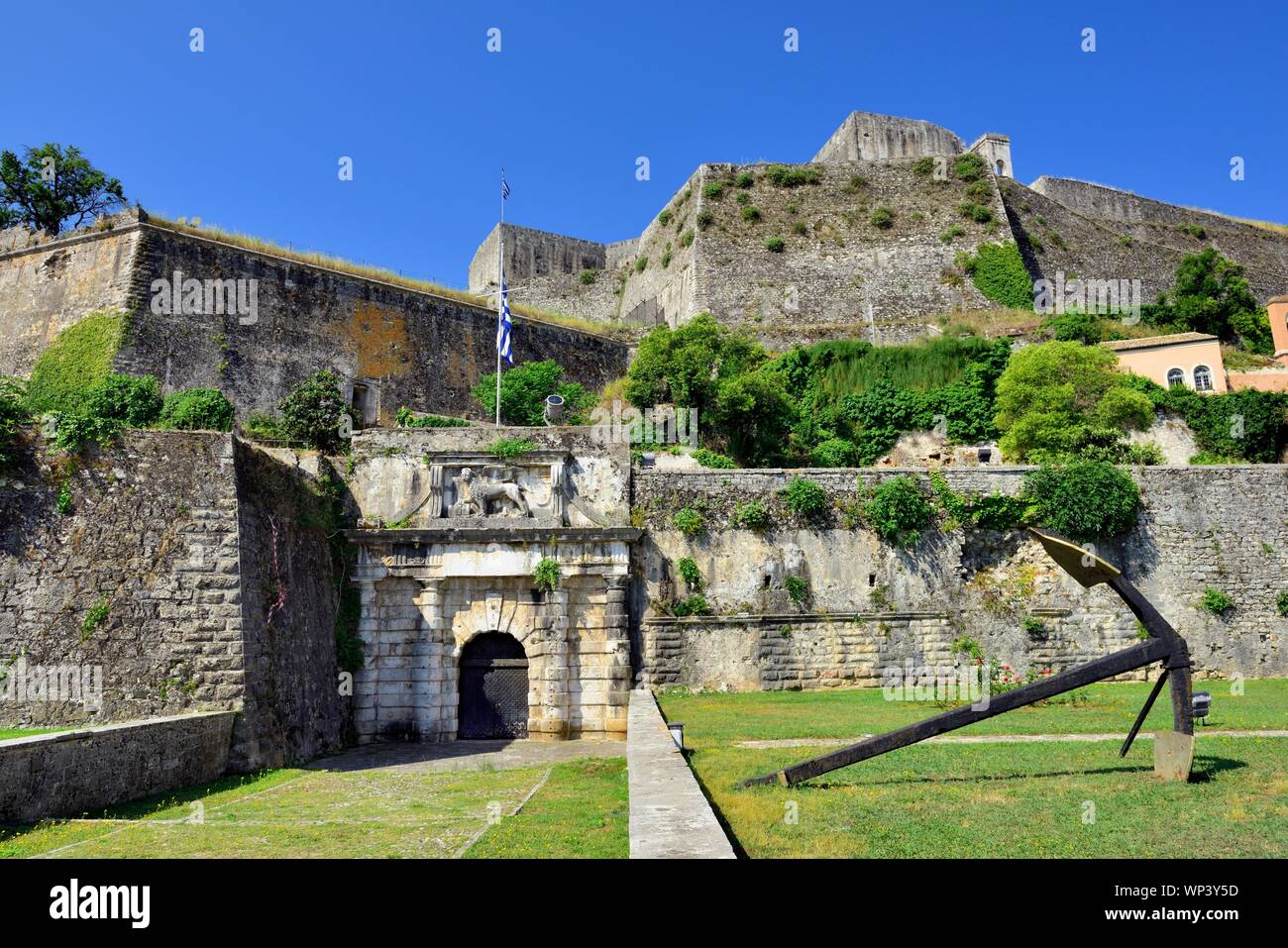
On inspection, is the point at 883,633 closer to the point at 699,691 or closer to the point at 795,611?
the point at 795,611

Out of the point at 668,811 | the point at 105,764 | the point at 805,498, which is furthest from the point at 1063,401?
the point at 105,764

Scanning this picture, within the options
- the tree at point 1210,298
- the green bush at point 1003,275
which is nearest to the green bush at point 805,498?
the green bush at point 1003,275

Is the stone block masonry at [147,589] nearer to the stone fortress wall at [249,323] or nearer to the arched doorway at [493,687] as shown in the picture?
the arched doorway at [493,687]

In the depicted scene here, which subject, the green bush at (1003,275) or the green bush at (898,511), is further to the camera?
the green bush at (1003,275)

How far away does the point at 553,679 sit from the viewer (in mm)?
19359

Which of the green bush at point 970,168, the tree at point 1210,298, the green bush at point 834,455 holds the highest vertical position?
the green bush at point 970,168

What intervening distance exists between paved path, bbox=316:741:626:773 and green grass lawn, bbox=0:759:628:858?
207cm

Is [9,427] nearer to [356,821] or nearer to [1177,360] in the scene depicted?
[356,821]

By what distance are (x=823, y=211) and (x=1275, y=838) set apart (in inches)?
1662

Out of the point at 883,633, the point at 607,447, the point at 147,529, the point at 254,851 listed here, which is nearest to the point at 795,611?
the point at 883,633

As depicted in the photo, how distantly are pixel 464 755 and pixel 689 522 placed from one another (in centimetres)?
730

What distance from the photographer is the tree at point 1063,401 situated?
28.3 meters

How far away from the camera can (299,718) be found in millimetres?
15734

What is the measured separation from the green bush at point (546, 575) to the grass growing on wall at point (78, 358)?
1487 centimetres
